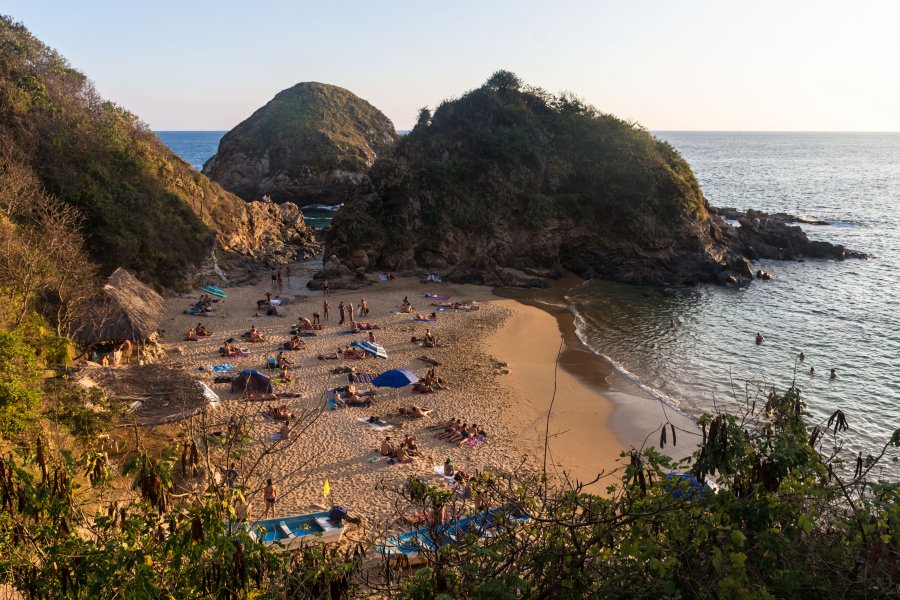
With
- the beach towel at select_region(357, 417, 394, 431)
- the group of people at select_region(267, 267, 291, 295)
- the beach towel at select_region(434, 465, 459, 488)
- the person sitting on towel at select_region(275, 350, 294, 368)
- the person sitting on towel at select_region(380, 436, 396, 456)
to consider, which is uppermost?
the group of people at select_region(267, 267, 291, 295)

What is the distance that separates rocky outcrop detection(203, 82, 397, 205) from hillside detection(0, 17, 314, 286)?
3528cm

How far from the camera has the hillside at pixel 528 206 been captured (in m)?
39.3

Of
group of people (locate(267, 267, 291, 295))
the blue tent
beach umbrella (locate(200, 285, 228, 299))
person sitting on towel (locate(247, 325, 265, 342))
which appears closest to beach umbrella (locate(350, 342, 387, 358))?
person sitting on towel (locate(247, 325, 265, 342))

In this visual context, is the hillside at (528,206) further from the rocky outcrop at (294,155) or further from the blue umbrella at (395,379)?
the rocky outcrop at (294,155)

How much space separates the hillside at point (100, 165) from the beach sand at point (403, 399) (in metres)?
3.33

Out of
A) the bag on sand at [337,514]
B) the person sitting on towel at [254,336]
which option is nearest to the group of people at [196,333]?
the person sitting on towel at [254,336]

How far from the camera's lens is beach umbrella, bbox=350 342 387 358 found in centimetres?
2407

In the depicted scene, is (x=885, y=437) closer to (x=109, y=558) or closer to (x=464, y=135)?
(x=109, y=558)

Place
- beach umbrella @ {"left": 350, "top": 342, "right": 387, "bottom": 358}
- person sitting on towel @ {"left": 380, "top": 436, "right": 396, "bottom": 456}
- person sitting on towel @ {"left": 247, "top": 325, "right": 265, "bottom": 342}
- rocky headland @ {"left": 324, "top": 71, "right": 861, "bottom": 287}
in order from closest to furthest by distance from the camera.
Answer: person sitting on towel @ {"left": 380, "top": 436, "right": 396, "bottom": 456} < beach umbrella @ {"left": 350, "top": 342, "right": 387, "bottom": 358} < person sitting on towel @ {"left": 247, "top": 325, "right": 265, "bottom": 342} < rocky headland @ {"left": 324, "top": 71, "right": 861, "bottom": 287}

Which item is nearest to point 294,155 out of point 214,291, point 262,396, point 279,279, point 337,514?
point 279,279

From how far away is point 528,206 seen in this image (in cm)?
4112

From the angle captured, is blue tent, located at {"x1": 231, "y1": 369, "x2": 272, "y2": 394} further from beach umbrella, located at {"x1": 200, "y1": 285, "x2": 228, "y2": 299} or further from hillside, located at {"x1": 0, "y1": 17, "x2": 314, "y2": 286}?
beach umbrella, located at {"x1": 200, "y1": 285, "x2": 228, "y2": 299}

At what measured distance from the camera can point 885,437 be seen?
1902cm

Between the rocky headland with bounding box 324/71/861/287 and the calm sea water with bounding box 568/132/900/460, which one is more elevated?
the rocky headland with bounding box 324/71/861/287
